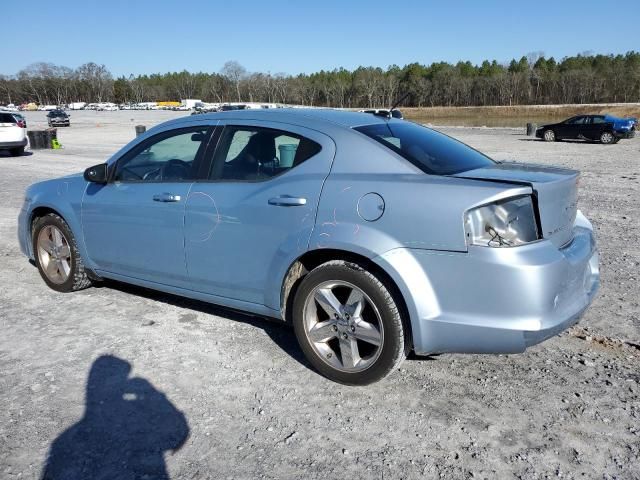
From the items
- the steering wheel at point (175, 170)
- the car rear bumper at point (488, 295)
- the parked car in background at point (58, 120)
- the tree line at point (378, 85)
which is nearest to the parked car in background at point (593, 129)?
the car rear bumper at point (488, 295)

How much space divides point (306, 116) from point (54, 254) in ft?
9.79

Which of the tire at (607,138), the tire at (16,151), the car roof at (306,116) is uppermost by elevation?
the car roof at (306,116)

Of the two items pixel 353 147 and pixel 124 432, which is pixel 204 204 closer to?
pixel 353 147

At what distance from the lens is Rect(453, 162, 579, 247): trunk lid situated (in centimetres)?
303

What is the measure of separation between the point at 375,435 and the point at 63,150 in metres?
24.0

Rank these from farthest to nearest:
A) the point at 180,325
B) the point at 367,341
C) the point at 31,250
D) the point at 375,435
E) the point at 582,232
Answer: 1. the point at 31,250
2. the point at 180,325
3. the point at 582,232
4. the point at 367,341
5. the point at 375,435

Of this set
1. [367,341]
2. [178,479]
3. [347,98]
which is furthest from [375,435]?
[347,98]

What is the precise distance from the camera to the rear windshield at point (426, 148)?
3.41 metres

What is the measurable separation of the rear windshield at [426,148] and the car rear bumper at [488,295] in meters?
0.65

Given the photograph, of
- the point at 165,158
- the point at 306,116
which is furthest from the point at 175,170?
the point at 306,116

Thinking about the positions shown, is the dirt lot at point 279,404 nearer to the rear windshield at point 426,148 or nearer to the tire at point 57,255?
the tire at point 57,255

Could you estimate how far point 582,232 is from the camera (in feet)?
11.9

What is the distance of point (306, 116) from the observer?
3834 millimetres

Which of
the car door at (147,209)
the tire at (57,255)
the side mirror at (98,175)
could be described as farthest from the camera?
the tire at (57,255)
